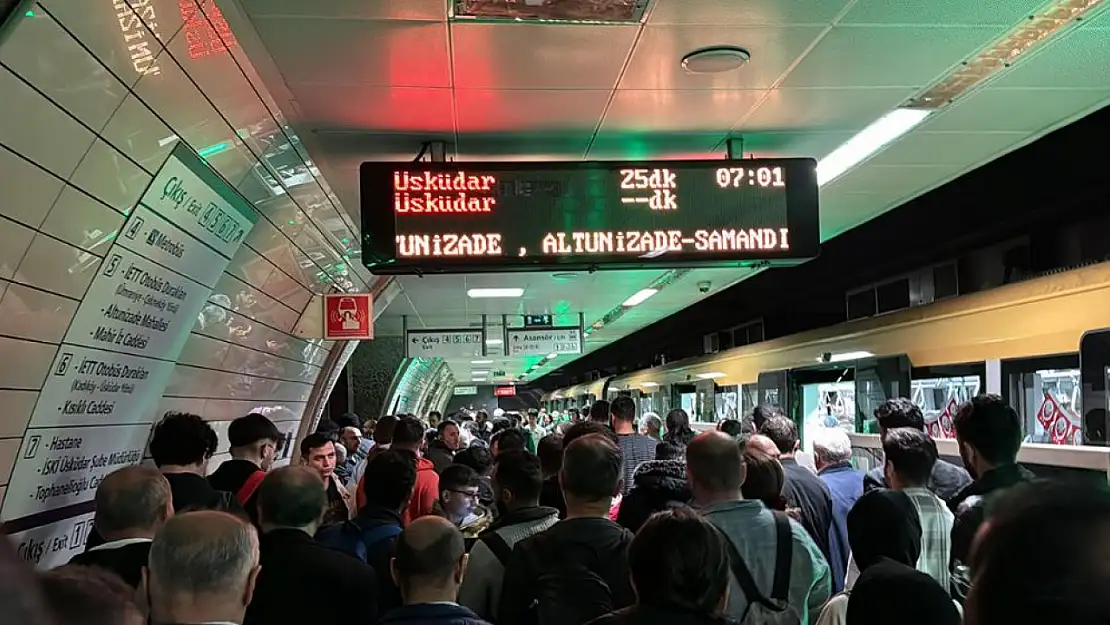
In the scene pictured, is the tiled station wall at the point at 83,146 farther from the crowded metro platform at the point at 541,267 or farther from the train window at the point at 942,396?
the train window at the point at 942,396

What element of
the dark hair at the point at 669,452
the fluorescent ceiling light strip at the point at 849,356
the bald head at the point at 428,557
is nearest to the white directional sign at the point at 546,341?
the fluorescent ceiling light strip at the point at 849,356

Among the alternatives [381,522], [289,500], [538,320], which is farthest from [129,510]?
[538,320]

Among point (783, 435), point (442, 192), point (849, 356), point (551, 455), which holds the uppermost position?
point (442, 192)

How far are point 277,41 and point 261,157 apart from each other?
1.41 m

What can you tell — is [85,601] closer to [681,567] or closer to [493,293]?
[681,567]

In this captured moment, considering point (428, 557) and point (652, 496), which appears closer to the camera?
point (428, 557)

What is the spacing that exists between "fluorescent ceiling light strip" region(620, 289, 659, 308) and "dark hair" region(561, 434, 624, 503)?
31.5 ft

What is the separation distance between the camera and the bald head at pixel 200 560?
93.0 inches

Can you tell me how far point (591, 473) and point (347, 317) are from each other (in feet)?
20.1

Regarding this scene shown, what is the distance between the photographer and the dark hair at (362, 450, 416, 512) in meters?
4.17

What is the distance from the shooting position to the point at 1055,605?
114 cm

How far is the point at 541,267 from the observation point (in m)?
5.14

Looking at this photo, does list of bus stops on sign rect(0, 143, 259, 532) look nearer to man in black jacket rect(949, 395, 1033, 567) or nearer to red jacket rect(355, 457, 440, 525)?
red jacket rect(355, 457, 440, 525)

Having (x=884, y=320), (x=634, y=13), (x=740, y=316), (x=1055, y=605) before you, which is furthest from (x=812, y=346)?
(x=1055, y=605)
